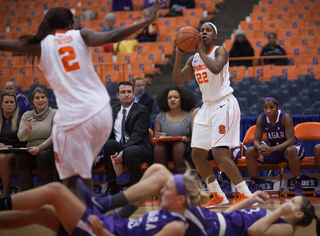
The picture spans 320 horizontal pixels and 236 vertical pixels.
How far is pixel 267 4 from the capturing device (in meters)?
14.3

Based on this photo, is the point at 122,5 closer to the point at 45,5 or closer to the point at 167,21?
the point at 167,21

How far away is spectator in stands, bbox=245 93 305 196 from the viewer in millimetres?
5508

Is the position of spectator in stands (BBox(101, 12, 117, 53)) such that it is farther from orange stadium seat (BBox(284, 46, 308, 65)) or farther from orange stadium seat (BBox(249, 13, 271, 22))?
orange stadium seat (BBox(284, 46, 308, 65))

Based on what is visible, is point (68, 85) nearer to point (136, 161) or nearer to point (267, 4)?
point (136, 161)

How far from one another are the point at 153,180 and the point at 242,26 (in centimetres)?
1120

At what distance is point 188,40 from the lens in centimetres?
438

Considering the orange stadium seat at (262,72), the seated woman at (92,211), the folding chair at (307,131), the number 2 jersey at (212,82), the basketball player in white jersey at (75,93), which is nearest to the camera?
the seated woman at (92,211)

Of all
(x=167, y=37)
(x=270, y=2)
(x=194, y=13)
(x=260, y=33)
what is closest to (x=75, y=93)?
(x=167, y=37)

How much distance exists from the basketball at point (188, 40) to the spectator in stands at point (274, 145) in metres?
1.89

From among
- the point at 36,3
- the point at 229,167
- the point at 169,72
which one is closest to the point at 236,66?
the point at 169,72

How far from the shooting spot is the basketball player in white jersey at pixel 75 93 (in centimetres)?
275

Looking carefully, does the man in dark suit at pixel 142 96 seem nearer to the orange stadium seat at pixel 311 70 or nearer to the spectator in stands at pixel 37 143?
the spectator in stands at pixel 37 143

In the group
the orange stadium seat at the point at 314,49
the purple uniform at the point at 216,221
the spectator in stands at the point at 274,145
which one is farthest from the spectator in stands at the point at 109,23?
the purple uniform at the point at 216,221

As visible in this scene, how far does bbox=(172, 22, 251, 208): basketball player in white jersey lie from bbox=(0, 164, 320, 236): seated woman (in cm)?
128
